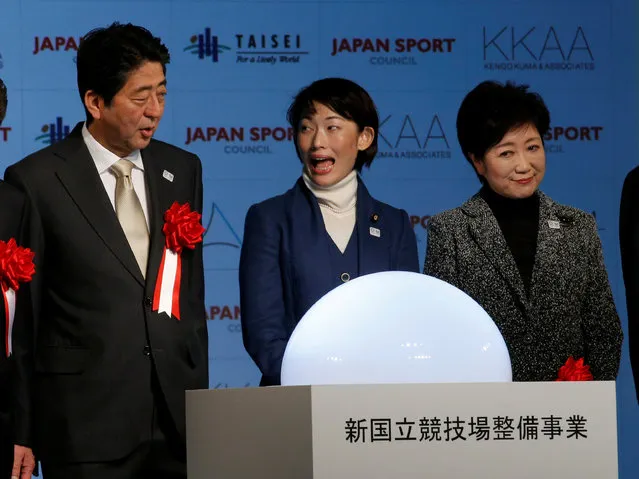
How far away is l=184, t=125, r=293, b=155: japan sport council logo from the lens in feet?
16.9

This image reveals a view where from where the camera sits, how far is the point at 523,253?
11.1ft

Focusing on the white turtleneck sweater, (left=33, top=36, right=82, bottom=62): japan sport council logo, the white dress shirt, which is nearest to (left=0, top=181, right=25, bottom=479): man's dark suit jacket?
the white dress shirt

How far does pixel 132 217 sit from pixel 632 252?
138 cm

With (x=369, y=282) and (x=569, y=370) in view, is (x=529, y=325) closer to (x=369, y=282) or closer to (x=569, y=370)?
(x=569, y=370)

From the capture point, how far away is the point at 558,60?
5.29 m

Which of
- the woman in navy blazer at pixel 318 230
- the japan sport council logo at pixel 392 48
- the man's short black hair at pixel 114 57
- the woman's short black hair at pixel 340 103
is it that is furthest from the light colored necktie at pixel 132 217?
the japan sport council logo at pixel 392 48

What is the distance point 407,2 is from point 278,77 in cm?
64

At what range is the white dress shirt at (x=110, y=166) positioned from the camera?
310 centimetres

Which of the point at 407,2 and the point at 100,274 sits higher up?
the point at 407,2

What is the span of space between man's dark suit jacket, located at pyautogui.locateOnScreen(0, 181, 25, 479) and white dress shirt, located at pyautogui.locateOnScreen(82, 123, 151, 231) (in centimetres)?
21

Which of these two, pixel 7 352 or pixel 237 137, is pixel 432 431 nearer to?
pixel 7 352

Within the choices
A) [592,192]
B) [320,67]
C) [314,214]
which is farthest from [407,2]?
[314,214]

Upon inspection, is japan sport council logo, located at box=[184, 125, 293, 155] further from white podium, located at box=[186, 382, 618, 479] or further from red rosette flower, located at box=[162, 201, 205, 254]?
white podium, located at box=[186, 382, 618, 479]

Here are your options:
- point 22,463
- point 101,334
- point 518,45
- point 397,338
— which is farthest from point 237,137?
point 397,338
